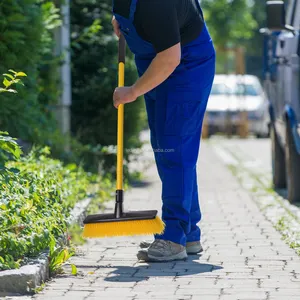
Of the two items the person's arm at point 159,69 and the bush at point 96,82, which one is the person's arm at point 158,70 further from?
the bush at point 96,82

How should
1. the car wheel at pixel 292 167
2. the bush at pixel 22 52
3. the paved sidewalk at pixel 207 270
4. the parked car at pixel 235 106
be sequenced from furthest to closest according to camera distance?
the parked car at pixel 235 106
the car wheel at pixel 292 167
the bush at pixel 22 52
the paved sidewalk at pixel 207 270

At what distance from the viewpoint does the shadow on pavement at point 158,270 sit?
5562mm

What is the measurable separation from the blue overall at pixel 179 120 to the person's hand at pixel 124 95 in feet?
0.85

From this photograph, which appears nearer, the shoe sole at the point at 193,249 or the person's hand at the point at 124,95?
the person's hand at the point at 124,95

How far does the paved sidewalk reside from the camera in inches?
200

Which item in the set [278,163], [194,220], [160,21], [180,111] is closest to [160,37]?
[160,21]

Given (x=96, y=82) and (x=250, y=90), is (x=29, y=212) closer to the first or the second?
(x=96, y=82)

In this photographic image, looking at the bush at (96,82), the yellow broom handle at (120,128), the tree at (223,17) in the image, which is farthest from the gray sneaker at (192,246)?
the tree at (223,17)

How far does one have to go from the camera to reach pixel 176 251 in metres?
6.12

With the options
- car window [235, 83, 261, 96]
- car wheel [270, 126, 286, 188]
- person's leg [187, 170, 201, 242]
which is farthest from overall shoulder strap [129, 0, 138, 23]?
car window [235, 83, 261, 96]

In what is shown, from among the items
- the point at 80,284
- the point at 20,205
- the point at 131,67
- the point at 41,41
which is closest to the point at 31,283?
the point at 80,284

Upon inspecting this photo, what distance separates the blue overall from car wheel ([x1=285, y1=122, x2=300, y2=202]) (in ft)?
9.18

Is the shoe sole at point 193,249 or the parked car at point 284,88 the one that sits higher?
the parked car at point 284,88

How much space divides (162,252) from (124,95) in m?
1.01
